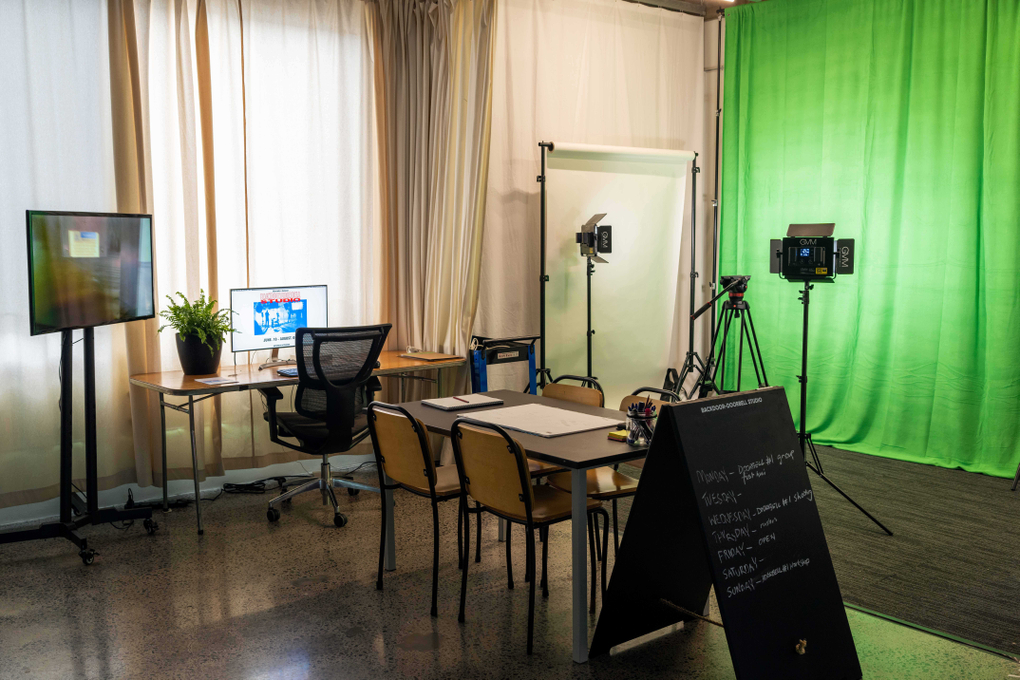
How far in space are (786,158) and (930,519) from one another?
9.07 ft

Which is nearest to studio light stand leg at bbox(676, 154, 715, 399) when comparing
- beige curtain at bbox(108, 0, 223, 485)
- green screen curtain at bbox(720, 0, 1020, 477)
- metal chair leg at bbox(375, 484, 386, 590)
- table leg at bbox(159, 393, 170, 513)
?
green screen curtain at bbox(720, 0, 1020, 477)

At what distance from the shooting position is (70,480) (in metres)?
3.66

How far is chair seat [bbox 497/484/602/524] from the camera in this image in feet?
8.82

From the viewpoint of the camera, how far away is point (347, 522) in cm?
407

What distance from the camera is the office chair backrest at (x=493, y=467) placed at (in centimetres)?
253

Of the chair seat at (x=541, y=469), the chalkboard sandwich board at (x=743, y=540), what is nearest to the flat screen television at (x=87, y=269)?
the chair seat at (x=541, y=469)

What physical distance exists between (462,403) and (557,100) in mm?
2806

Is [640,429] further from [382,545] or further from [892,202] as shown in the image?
[892,202]

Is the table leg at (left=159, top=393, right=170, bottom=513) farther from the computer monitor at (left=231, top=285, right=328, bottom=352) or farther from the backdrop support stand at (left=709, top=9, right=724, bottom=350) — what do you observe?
the backdrop support stand at (left=709, top=9, right=724, bottom=350)

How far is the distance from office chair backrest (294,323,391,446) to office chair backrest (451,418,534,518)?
1375 millimetres

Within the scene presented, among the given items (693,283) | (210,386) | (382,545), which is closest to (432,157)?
(210,386)

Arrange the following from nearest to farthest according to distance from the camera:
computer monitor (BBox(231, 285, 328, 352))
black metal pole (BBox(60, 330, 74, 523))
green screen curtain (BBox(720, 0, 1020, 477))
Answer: black metal pole (BBox(60, 330, 74, 523)), computer monitor (BBox(231, 285, 328, 352)), green screen curtain (BBox(720, 0, 1020, 477))

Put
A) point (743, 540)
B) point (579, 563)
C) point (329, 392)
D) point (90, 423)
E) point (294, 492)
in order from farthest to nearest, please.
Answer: point (294, 492) → point (329, 392) → point (90, 423) → point (579, 563) → point (743, 540)

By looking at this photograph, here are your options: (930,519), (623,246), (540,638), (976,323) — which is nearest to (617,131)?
(623,246)
